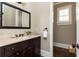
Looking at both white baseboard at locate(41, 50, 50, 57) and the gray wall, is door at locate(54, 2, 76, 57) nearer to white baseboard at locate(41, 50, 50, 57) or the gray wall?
the gray wall

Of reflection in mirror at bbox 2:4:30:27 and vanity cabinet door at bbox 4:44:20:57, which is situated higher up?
reflection in mirror at bbox 2:4:30:27

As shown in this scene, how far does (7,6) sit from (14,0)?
0.96 feet

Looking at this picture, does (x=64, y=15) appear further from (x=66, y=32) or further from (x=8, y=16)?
(x=8, y=16)

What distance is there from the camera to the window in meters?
3.79

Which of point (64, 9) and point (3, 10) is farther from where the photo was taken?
point (64, 9)

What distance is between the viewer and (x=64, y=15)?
396cm

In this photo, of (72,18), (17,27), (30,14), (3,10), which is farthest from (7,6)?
(72,18)

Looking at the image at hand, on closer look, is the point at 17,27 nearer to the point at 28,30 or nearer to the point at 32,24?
the point at 28,30

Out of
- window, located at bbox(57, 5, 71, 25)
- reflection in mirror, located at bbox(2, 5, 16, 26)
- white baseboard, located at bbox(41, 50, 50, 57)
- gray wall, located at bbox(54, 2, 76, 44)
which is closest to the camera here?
reflection in mirror, located at bbox(2, 5, 16, 26)

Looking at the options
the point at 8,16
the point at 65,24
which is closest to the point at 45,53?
the point at 8,16

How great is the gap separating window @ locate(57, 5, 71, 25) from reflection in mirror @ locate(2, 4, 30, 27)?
183cm

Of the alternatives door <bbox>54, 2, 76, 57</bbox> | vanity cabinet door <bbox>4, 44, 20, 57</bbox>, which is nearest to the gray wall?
door <bbox>54, 2, 76, 57</bbox>

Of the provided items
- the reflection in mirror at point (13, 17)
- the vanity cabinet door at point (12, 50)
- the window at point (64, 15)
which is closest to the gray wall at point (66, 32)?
the window at point (64, 15)

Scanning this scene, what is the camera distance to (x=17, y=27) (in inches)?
92.6
